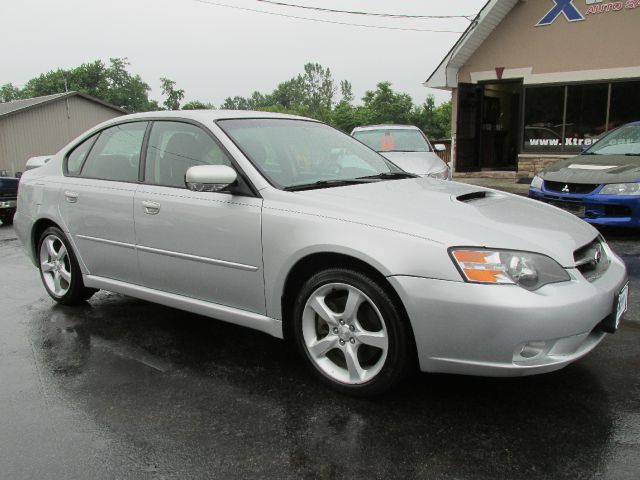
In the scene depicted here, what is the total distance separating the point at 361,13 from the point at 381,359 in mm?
17799

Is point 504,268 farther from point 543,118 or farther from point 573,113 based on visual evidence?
point 543,118

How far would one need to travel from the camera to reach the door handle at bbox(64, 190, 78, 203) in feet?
13.9

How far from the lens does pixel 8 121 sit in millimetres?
29312

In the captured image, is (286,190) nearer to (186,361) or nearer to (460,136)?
(186,361)

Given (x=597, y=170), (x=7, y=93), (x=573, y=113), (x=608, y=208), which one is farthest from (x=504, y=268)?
(x=7, y=93)

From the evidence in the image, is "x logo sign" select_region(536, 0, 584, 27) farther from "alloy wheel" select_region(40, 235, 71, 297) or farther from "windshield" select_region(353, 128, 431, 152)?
"alloy wheel" select_region(40, 235, 71, 297)

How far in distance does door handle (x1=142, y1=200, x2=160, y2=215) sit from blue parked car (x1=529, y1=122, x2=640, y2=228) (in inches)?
208

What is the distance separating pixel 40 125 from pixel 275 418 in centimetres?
3273

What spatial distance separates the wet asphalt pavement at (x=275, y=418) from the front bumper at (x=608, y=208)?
3145 mm

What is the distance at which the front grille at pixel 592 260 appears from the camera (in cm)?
280

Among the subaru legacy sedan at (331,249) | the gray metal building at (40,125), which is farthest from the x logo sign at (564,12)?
the gray metal building at (40,125)

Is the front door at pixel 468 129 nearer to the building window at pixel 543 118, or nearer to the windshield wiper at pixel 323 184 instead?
the building window at pixel 543 118

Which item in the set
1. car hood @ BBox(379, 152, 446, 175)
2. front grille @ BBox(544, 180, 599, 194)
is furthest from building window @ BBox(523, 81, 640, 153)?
front grille @ BBox(544, 180, 599, 194)

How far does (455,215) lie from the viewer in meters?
2.88
